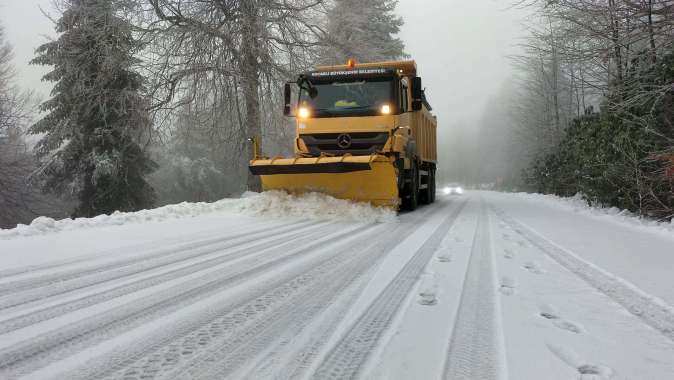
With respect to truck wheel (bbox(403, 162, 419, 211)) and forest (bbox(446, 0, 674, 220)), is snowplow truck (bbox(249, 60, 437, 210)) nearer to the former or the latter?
truck wheel (bbox(403, 162, 419, 211))

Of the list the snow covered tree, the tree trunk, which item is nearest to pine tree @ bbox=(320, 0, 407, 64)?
the snow covered tree

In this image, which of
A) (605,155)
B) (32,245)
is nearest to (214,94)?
(32,245)

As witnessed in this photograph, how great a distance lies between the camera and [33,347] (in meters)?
2.08

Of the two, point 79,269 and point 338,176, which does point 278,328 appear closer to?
point 79,269

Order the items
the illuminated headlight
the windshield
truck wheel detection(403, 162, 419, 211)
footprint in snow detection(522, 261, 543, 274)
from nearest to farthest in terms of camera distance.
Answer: footprint in snow detection(522, 261, 543, 274) → the windshield → the illuminated headlight → truck wheel detection(403, 162, 419, 211)

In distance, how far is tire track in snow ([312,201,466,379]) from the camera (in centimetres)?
189

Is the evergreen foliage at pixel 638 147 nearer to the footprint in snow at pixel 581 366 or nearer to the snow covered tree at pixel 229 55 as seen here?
the footprint in snow at pixel 581 366

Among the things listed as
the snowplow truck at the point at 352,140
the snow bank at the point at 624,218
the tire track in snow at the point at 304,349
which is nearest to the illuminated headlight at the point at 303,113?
the snowplow truck at the point at 352,140

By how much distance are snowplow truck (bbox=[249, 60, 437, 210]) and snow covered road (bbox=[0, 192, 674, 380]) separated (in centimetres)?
282

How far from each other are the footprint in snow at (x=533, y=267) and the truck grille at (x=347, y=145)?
4575mm

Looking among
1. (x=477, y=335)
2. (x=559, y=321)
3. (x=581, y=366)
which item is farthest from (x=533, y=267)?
(x=581, y=366)

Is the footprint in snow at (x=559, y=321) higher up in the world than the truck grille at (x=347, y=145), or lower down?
lower down

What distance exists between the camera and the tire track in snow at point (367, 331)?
189cm

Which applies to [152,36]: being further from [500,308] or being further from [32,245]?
[500,308]
